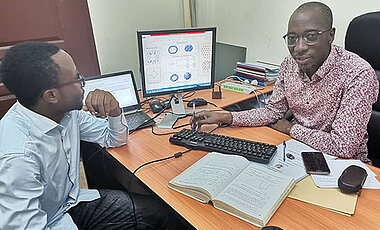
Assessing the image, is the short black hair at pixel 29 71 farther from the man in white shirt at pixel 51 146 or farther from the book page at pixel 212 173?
the book page at pixel 212 173

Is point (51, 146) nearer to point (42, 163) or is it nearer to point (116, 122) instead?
point (42, 163)

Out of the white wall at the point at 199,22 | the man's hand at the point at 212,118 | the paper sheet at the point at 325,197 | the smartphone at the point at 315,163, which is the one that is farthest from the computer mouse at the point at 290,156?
the white wall at the point at 199,22

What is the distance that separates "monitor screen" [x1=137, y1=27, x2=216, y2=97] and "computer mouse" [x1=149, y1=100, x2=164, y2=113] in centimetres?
13

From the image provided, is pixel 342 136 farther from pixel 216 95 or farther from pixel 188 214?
pixel 216 95

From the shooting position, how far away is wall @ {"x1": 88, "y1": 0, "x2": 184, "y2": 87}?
97.0 inches

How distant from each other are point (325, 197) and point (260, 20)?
5.65 feet

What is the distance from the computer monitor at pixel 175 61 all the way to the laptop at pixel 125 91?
0.12 m

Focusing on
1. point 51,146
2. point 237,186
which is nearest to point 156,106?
point 51,146

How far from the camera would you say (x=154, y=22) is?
9.00 ft

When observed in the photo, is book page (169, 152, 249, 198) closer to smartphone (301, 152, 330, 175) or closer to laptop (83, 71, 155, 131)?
smartphone (301, 152, 330, 175)

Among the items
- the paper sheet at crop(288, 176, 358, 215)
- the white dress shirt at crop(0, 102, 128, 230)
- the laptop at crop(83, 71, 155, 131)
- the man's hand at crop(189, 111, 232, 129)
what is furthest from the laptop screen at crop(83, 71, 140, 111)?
the paper sheet at crop(288, 176, 358, 215)

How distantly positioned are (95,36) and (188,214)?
2094 mm

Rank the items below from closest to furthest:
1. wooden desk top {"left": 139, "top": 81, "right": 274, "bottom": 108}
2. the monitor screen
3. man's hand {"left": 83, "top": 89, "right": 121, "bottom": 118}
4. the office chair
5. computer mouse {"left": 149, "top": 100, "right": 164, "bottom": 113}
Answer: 1. man's hand {"left": 83, "top": 89, "right": 121, "bottom": 118}
2. the office chair
3. the monitor screen
4. computer mouse {"left": 149, "top": 100, "right": 164, "bottom": 113}
5. wooden desk top {"left": 139, "top": 81, "right": 274, "bottom": 108}

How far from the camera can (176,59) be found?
152cm
